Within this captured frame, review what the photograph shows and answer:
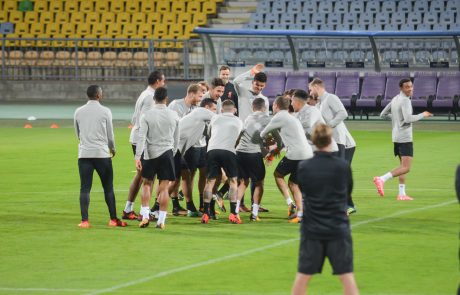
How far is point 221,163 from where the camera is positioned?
1614cm

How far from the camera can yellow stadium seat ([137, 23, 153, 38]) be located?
158 feet

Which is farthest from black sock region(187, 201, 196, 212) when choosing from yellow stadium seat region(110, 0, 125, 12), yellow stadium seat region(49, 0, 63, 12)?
yellow stadium seat region(49, 0, 63, 12)

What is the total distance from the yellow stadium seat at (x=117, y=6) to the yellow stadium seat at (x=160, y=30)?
2636mm

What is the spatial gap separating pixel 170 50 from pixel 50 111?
538 cm

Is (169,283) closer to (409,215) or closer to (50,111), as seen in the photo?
(409,215)

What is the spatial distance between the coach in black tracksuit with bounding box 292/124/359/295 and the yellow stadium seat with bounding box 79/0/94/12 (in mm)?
41808

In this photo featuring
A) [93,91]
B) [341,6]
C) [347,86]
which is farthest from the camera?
[341,6]

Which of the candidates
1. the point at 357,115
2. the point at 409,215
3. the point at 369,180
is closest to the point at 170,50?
the point at 357,115

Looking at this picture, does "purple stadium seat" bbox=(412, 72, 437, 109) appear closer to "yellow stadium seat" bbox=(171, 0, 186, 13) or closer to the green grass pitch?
the green grass pitch

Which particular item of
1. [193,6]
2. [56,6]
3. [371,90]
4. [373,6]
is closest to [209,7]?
[193,6]

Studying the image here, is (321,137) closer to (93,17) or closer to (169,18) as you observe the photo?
(169,18)

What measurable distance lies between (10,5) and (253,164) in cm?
3770

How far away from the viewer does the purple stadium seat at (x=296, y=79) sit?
37.0 metres

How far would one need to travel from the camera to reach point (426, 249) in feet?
45.3
